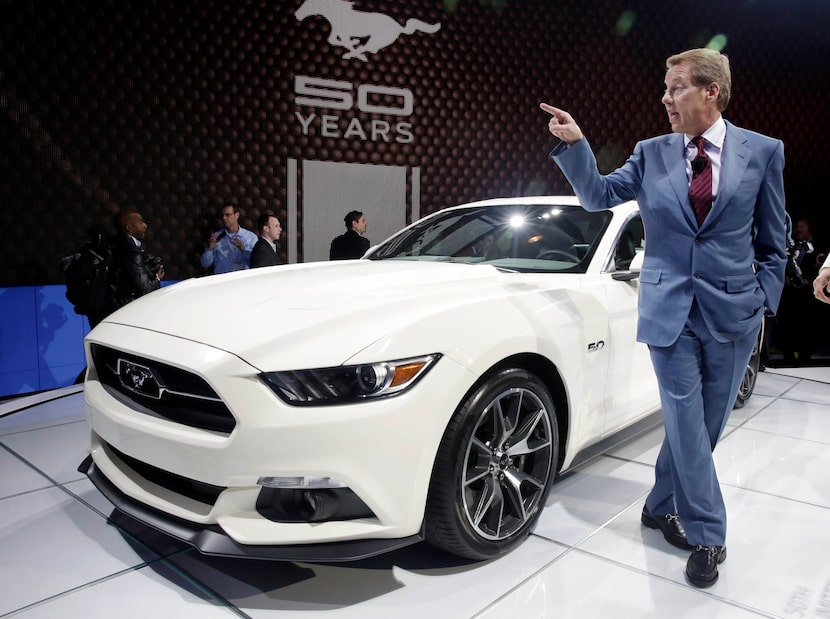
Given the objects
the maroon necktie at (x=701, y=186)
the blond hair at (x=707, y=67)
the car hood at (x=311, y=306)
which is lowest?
the car hood at (x=311, y=306)

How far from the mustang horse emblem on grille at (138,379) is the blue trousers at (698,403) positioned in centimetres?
156

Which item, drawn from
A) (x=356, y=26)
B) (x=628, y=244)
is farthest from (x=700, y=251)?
(x=356, y=26)

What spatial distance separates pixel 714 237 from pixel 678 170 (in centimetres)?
24

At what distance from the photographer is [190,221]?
223 inches

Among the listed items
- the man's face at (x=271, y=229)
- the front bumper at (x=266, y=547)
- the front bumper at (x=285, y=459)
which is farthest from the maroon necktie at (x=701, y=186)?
the man's face at (x=271, y=229)

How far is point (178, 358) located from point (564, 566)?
4.49 feet

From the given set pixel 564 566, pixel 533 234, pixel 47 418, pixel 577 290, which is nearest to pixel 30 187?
pixel 47 418

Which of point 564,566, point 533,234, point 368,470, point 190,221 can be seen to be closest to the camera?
point 368,470

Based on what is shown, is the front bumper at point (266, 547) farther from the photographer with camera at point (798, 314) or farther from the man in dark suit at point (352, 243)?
the photographer with camera at point (798, 314)

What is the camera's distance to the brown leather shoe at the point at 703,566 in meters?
1.87

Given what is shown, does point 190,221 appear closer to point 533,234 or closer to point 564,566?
point 533,234

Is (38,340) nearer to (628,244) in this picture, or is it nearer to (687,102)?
(628,244)

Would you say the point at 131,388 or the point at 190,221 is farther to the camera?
the point at 190,221

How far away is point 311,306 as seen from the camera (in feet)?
6.01
